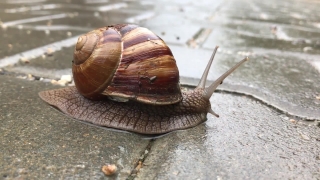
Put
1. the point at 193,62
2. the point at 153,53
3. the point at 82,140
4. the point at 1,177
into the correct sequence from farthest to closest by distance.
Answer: the point at 193,62, the point at 153,53, the point at 82,140, the point at 1,177

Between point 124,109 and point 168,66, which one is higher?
point 168,66

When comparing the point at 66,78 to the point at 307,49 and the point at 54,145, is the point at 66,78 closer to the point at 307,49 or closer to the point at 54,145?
the point at 54,145

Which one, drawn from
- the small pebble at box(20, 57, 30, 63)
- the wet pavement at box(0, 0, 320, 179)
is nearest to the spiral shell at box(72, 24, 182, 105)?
the wet pavement at box(0, 0, 320, 179)

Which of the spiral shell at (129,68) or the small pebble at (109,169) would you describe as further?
the spiral shell at (129,68)

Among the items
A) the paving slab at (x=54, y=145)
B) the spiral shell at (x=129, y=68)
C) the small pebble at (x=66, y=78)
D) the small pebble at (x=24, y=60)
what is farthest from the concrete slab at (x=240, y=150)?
the small pebble at (x=24, y=60)

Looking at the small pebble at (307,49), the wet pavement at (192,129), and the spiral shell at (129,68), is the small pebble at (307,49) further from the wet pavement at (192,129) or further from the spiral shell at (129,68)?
the spiral shell at (129,68)

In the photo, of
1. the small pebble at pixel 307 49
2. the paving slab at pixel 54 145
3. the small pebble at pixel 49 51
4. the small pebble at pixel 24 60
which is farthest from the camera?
the small pebble at pixel 307 49

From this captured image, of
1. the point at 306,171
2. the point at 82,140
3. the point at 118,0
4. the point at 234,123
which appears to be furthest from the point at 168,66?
the point at 118,0

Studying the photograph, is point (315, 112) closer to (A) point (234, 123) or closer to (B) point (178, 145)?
(A) point (234, 123)

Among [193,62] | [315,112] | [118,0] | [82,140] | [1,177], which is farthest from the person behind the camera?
[118,0]
